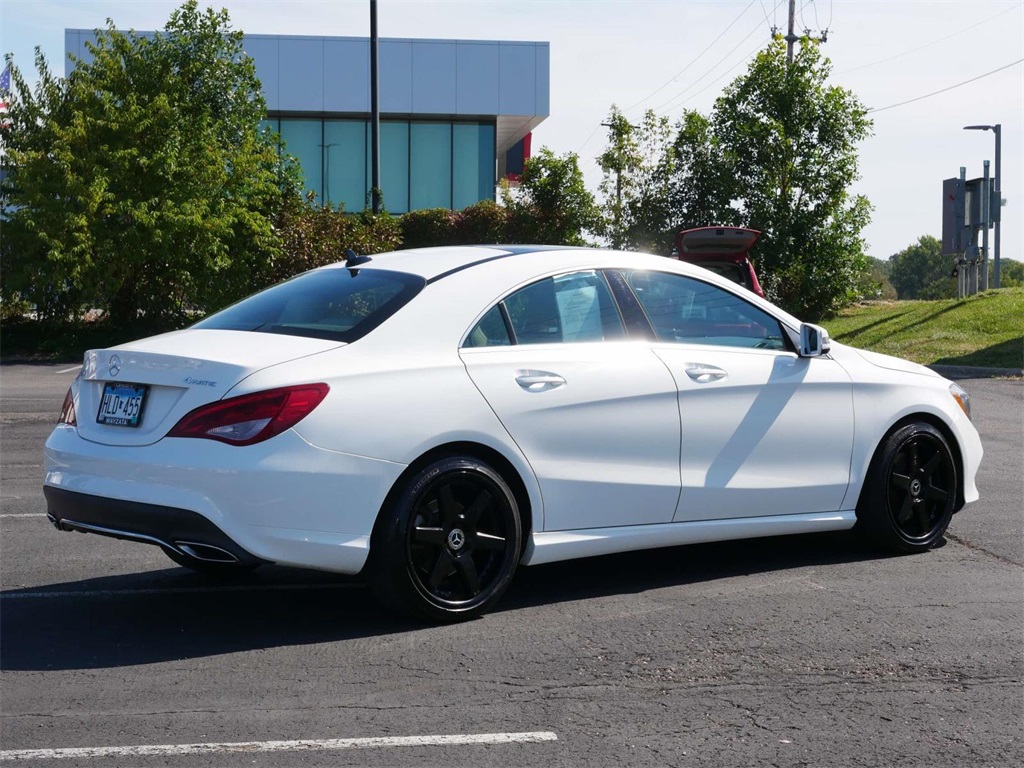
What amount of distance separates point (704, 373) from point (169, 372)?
100 inches

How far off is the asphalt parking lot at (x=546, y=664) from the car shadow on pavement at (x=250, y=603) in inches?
0.7

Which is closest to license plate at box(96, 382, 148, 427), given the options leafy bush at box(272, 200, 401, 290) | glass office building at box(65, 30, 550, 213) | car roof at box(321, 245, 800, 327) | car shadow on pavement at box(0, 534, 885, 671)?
car shadow on pavement at box(0, 534, 885, 671)

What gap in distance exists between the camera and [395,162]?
158ft

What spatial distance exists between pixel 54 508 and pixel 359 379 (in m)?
1.46

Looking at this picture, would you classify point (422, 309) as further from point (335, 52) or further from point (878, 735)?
point (335, 52)

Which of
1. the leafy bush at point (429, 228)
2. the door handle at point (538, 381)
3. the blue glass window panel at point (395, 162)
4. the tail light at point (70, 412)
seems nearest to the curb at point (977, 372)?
the door handle at point (538, 381)

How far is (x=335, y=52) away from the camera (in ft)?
155

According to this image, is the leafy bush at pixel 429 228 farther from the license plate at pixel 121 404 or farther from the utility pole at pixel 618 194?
the license plate at pixel 121 404

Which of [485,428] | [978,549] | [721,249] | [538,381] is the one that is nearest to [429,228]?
[721,249]

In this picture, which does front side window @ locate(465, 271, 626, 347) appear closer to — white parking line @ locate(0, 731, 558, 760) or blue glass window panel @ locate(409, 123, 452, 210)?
white parking line @ locate(0, 731, 558, 760)

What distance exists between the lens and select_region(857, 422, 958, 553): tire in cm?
692

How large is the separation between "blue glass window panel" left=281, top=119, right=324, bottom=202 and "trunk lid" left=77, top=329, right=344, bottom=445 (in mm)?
43197

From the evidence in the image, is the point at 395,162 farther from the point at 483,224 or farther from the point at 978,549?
the point at 978,549

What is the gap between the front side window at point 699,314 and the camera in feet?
21.0
